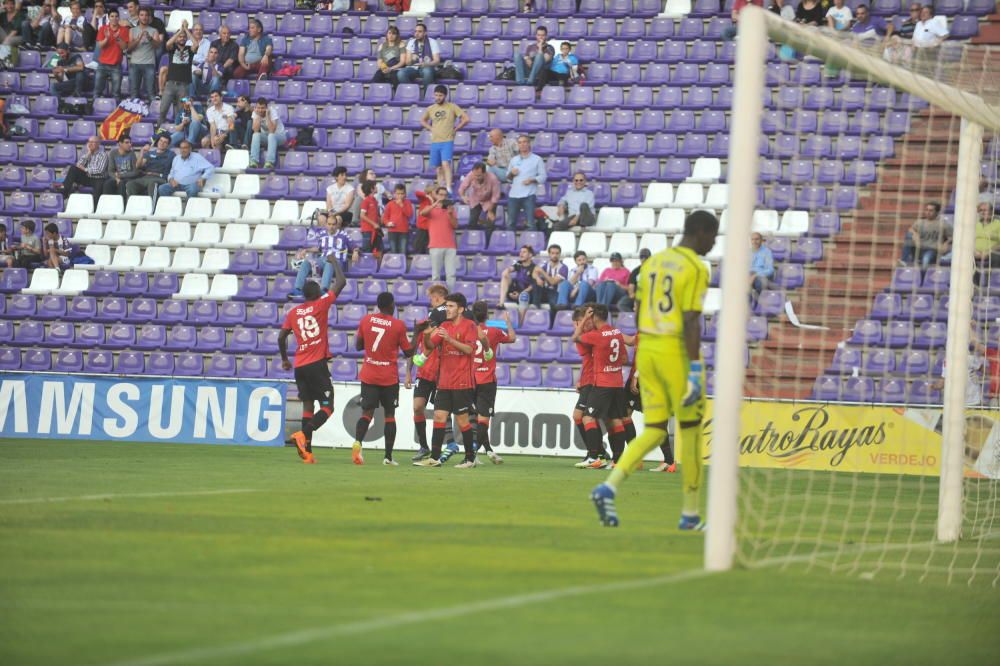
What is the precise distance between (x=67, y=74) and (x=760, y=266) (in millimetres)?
15766

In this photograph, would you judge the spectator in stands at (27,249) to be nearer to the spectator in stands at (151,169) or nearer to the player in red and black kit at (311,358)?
the spectator in stands at (151,169)

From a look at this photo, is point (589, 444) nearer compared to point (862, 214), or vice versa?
point (589, 444)

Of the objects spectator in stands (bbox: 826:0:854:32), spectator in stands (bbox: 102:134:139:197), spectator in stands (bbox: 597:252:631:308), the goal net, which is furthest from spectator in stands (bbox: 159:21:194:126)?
spectator in stands (bbox: 826:0:854:32)

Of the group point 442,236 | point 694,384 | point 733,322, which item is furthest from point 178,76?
point 733,322

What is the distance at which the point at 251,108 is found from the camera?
28.9 m

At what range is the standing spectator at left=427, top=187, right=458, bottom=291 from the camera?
985 inches

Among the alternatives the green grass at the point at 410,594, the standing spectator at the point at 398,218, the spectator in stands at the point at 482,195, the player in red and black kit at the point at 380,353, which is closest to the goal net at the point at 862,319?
the green grass at the point at 410,594

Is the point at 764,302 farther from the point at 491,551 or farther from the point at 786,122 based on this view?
the point at 491,551

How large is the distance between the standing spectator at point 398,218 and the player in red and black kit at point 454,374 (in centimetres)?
734

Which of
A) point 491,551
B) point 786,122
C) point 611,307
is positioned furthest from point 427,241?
point 491,551

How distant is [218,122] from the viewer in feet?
93.8

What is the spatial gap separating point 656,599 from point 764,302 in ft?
45.1

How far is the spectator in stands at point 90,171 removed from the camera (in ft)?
91.5

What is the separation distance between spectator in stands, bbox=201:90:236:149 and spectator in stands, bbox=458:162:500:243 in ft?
17.5
